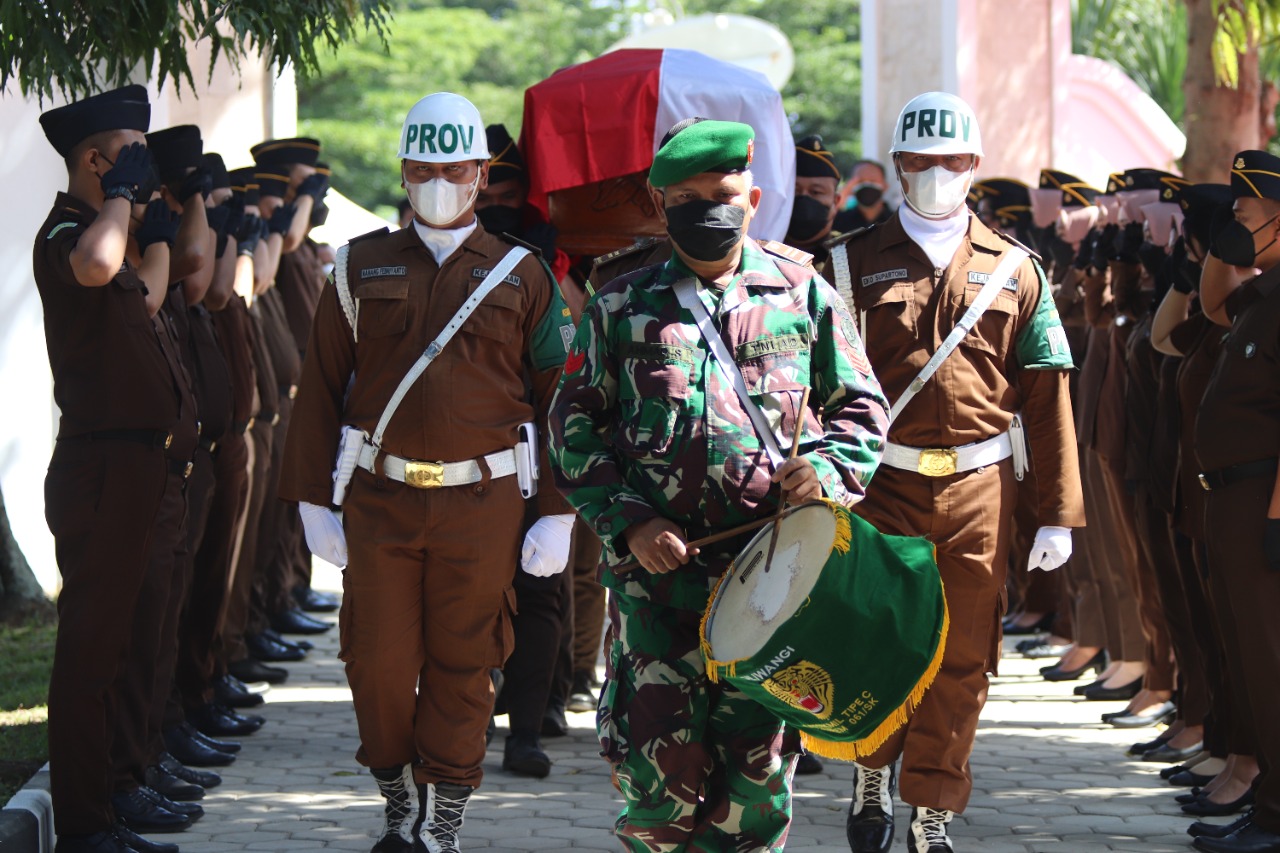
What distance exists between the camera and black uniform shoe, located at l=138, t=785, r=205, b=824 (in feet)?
22.8

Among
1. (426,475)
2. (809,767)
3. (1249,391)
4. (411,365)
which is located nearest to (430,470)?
(426,475)

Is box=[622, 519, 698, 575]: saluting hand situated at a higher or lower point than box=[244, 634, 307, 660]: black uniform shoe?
higher

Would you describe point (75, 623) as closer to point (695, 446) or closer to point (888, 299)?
point (695, 446)

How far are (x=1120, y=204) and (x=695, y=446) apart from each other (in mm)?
5301

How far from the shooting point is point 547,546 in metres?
6.41

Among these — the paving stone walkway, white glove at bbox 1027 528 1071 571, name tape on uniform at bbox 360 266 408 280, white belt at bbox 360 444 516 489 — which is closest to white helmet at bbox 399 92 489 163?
name tape on uniform at bbox 360 266 408 280

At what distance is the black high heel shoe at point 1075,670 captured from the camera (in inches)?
401

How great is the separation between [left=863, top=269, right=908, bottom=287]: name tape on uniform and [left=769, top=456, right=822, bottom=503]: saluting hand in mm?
1843

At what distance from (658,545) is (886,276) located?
81.1 inches

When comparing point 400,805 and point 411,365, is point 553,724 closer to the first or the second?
point 400,805

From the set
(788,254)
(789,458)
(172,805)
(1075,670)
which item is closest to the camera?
(789,458)

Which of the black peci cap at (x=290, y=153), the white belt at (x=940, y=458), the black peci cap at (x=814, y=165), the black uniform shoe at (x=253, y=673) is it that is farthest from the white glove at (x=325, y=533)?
the black peci cap at (x=290, y=153)

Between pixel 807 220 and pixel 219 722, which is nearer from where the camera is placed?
pixel 219 722

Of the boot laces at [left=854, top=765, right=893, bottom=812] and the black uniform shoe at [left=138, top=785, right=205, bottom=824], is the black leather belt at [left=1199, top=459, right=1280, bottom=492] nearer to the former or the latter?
the boot laces at [left=854, top=765, right=893, bottom=812]
